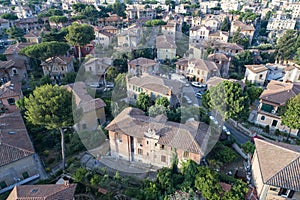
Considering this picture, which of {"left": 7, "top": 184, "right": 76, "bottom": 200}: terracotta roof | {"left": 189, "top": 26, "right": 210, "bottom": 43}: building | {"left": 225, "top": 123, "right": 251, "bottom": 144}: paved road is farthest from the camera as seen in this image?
{"left": 189, "top": 26, "right": 210, "bottom": 43}: building

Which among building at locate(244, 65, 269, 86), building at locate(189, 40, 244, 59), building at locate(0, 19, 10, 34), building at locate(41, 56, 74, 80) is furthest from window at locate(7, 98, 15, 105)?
building at locate(0, 19, 10, 34)

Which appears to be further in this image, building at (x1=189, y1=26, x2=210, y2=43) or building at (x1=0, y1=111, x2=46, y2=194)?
building at (x1=189, y1=26, x2=210, y2=43)

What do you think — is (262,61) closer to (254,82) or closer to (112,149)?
(254,82)

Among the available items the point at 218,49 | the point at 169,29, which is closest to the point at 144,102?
the point at 218,49

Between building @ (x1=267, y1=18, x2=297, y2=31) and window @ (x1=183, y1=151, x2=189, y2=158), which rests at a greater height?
building @ (x1=267, y1=18, x2=297, y2=31)

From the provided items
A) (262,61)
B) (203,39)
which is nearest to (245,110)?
(262,61)

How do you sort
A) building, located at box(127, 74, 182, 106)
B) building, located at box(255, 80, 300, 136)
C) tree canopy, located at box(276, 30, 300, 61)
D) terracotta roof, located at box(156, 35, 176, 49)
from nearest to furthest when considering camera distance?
building, located at box(255, 80, 300, 136) < building, located at box(127, 74, 182, 106) < tree canopy, located at box(276, 30, 300, 61) < terracotta roof, located at box(156, 35, 176, 49)

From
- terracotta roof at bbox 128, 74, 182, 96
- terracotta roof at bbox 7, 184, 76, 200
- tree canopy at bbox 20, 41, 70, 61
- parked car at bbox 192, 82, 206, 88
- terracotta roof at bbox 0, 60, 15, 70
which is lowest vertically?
parked car at bbox 192, 82, 206, 88

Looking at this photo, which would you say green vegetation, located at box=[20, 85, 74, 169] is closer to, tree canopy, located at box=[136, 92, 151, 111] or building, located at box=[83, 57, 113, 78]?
tree canopy, located at box=[136, 92, 151, 111]
